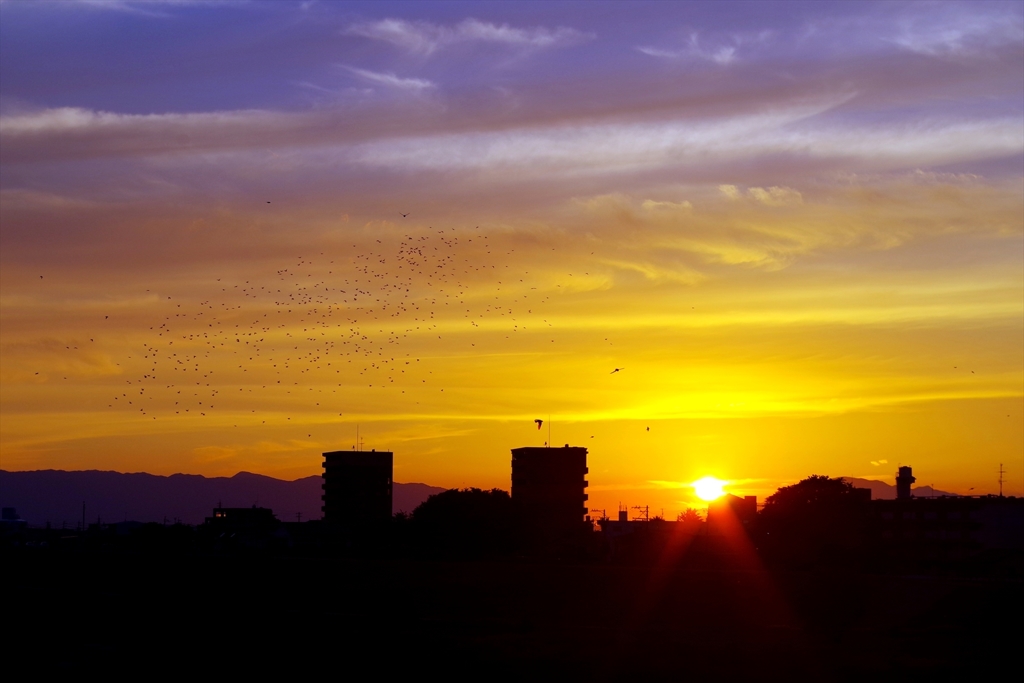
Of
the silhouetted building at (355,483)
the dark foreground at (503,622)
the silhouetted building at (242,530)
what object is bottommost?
the dark foreground at (503,622)

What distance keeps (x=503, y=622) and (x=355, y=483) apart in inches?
5649

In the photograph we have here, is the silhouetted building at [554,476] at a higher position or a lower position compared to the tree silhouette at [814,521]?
higher

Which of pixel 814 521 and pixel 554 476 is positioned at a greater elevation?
pixel 554 476

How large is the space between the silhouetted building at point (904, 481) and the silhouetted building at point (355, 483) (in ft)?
300

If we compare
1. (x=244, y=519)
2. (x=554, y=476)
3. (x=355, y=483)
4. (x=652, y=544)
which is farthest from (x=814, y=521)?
(x=355, y=483)

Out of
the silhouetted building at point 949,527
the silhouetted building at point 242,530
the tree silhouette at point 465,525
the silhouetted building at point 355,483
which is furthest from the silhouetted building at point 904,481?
the silhouetted building at point 355,483

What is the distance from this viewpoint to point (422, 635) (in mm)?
41438

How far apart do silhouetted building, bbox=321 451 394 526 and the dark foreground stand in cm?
11208

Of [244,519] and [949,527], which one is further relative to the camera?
[244,519]

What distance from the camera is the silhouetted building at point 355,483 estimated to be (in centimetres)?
18688

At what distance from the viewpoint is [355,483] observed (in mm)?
188500

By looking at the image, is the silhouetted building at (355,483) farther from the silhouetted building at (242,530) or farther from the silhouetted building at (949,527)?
the silhouetted building at (949,527)

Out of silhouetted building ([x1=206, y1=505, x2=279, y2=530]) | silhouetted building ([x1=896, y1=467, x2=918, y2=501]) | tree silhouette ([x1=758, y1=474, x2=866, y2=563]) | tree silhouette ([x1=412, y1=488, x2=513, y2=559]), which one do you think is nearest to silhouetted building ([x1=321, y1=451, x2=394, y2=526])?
silhouetted building ([x1=206, y1=505, x2=279, y2=530])

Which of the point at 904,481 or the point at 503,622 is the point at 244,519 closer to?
the point at 904,481
